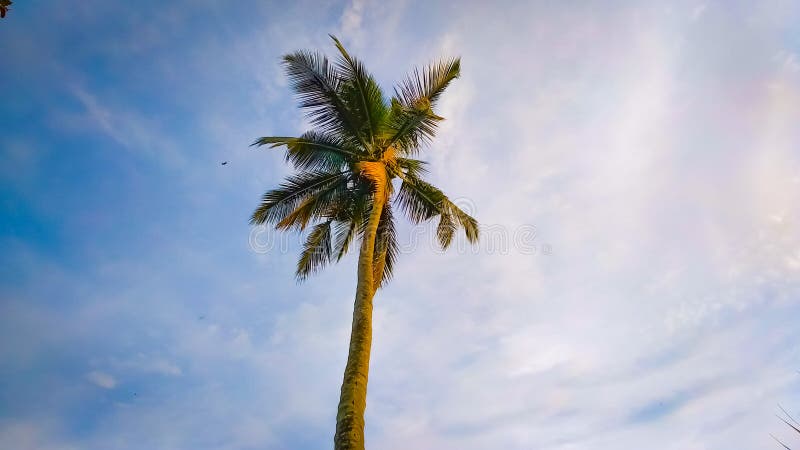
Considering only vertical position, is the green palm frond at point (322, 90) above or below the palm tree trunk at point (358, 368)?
above

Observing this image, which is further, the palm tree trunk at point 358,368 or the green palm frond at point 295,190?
the green palm frond at point 295,190

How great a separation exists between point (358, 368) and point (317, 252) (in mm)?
6413

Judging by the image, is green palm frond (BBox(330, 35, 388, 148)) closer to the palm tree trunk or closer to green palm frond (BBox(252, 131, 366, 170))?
green palm frond (BBox(252, 131, 366, 170))

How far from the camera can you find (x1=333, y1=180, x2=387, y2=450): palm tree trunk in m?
5.69

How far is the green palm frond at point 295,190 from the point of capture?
11648mm

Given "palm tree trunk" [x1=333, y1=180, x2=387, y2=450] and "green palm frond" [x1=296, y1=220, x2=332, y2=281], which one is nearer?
"palm tree trunk" [x1=333, y1=180, x2=387, y2=450]

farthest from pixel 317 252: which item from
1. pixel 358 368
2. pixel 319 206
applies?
pixel 358 368

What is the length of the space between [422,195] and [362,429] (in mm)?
7502

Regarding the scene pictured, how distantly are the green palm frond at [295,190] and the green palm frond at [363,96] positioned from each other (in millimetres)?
1644

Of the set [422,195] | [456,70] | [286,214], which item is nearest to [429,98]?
[456,70]

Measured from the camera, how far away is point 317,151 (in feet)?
38.1

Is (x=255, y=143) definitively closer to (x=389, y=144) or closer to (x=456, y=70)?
(x=389, y=144)

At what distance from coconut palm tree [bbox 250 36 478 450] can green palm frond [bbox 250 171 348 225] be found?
3cm

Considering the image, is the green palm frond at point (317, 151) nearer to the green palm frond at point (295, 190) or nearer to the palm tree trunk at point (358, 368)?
the green palm frond at point (295, 190)
